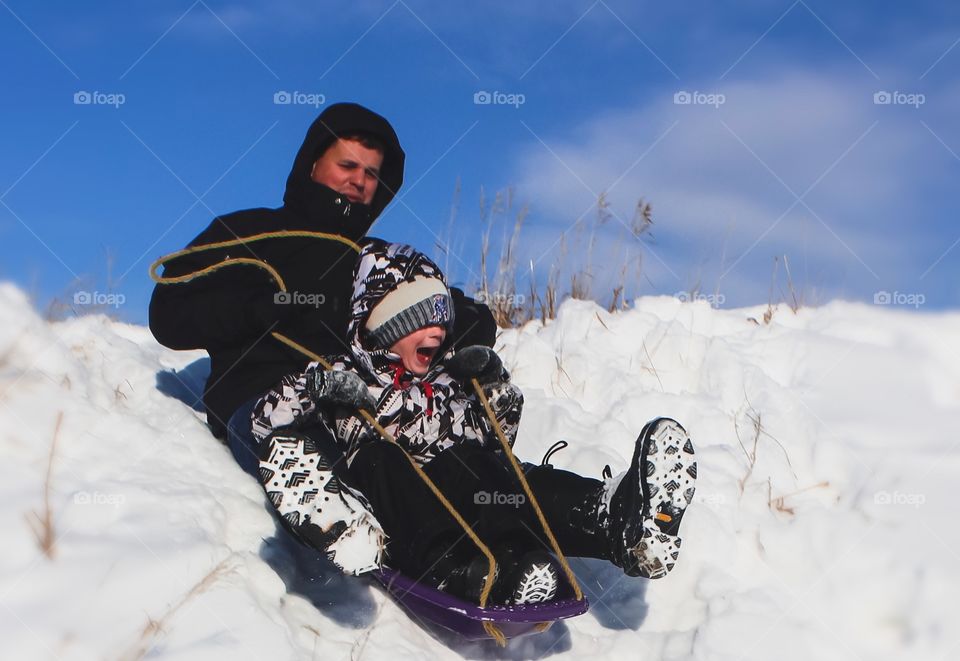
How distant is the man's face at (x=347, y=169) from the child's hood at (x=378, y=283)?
49 centimetres

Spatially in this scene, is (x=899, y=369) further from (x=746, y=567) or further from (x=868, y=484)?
(x=746, y=567)

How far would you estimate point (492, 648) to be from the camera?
2975 millimetres

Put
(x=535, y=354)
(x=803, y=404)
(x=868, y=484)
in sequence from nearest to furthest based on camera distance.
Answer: (x=868, y=484), (x=803, y=404), (x=535, y=354)

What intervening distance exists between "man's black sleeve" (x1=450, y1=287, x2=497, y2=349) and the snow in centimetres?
56

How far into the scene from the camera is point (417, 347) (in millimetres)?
3377

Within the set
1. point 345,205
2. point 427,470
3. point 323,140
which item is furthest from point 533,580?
point 323,140

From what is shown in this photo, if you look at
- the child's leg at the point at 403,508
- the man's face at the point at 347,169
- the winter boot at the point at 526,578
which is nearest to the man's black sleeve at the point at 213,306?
the man's face at the point at 347,169

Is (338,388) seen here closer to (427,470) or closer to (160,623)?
(427,470)

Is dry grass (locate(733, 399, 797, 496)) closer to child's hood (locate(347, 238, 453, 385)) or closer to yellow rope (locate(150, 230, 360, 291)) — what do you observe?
child's hood (locate(347, 238, 453, 385))

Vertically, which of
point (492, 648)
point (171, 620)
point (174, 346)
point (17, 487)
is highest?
point (174, 346)

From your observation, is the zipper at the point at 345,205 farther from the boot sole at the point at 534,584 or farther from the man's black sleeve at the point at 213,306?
the boot sole at the point at 534,584

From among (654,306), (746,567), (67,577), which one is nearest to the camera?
(67,577)

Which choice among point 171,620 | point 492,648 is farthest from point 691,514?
point 171,620

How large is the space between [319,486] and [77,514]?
2.06ft
